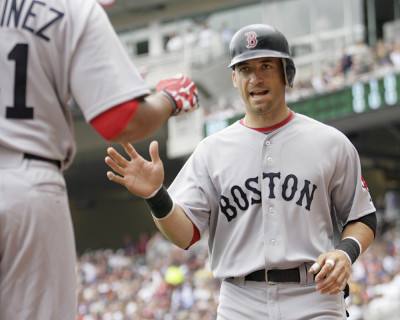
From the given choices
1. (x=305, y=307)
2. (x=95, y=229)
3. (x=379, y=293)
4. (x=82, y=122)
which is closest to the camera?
(x=305, y=307)

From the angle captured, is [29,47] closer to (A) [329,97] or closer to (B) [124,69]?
(B) [124,69]

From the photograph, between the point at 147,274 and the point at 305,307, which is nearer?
the point at 305,307

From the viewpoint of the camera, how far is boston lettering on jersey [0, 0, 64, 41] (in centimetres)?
300

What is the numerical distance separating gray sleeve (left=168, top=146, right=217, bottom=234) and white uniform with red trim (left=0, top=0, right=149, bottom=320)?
1.53 meters

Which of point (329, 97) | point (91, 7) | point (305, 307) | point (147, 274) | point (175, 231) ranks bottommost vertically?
point (147, 274)

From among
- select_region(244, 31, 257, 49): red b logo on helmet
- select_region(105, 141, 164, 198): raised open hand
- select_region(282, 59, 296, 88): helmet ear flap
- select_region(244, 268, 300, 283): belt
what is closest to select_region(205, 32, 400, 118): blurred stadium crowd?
select_region(282, 59, 296, 88): helmet ear flap

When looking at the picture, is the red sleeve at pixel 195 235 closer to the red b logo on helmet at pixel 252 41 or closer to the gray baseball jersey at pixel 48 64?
the red b logo on helmet at pixel 252 41

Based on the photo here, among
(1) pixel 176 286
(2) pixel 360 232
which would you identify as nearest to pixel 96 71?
Result: (2) pixel 360 232

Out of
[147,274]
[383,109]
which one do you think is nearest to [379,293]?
[147,274]

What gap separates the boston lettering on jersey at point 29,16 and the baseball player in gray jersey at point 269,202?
136 centimetres

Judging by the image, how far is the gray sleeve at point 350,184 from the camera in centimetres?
453

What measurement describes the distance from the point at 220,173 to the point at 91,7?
5.56 feet

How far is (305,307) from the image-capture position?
14.2ft

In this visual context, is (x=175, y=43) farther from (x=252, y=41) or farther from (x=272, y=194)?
(x=272, y=194)
